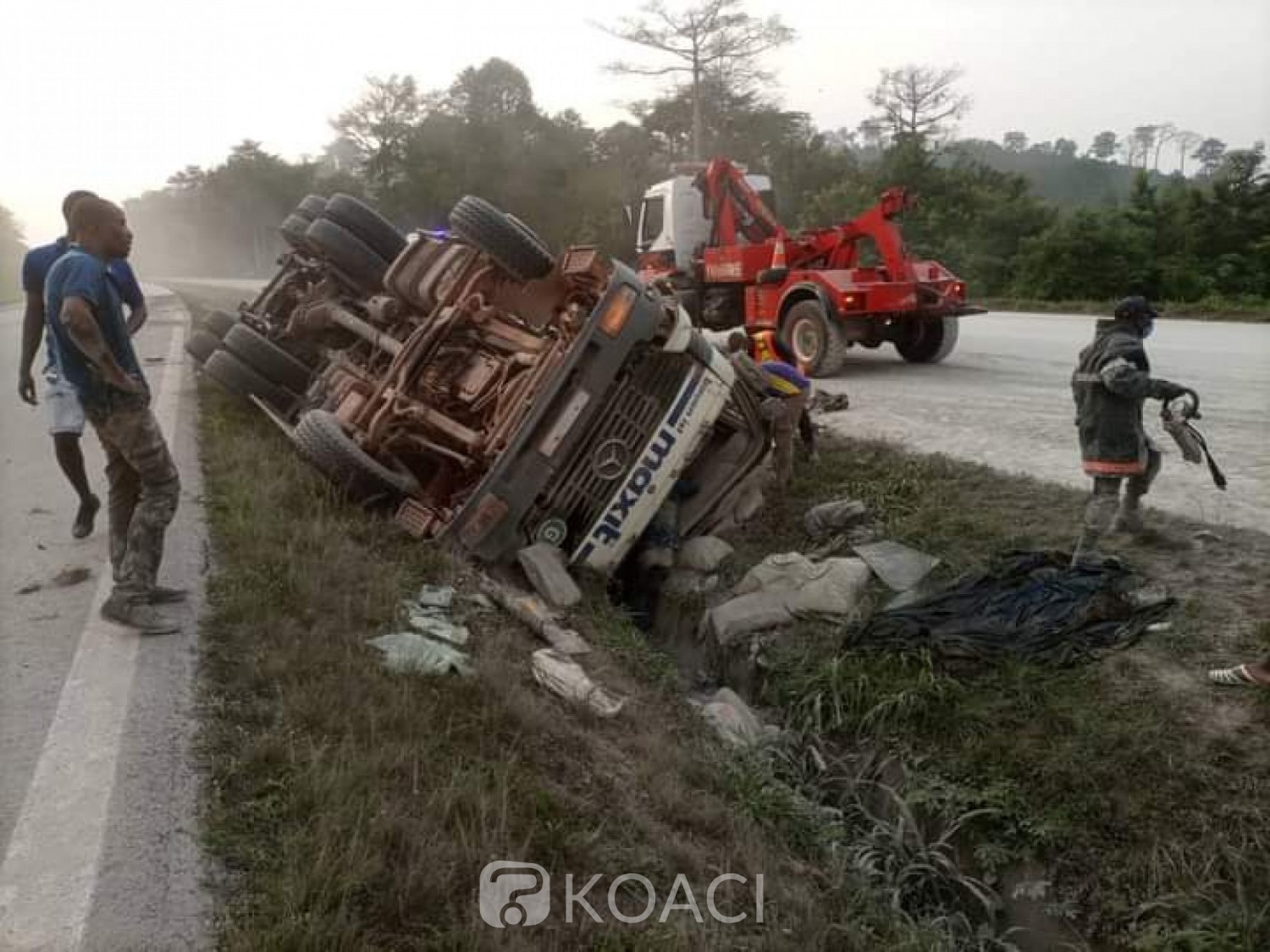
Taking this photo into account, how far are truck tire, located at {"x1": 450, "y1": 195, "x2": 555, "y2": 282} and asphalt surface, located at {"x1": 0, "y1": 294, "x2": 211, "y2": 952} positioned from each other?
2.28m

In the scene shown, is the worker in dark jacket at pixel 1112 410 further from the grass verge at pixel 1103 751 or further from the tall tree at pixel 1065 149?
the tall tree at pixel 1065 149

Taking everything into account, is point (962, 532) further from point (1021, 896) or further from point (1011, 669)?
point (1021, 896)

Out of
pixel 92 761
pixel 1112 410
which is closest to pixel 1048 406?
pixel 1112 410

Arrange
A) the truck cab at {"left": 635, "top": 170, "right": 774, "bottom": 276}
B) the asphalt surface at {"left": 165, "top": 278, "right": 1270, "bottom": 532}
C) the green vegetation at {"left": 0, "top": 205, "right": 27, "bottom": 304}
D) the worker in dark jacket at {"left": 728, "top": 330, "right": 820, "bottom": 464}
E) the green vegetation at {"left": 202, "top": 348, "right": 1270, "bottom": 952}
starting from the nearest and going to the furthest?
the green vegetation at {"left": 202, "top": 348, "right": 1270, "bottom": 952}
the asphalt surface at {"left": 165, "top": 278, "right": 1270, "bottom": 532}
the worker in dark jacket at {"left": 728, "top": 330, "right": 820, "bottom": 464}
the truck cab at {"left": 635, "top": 170, "right": 774, "bottom": 276}
the green vegetation at {"left": 0, "top": 205, "right": 27, "bottom": 304}

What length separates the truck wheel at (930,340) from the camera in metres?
10.3

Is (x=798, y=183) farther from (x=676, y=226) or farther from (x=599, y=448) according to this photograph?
(x=599, y=448)

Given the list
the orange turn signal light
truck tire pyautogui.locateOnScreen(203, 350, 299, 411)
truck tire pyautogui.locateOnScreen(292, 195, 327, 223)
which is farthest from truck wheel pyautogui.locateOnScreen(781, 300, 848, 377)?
truck tire pyautogui.locateOnScreen(203, 350, 299, 411)

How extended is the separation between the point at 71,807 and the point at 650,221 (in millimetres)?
11081

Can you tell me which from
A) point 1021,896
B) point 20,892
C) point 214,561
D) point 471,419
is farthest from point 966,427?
point 20,892

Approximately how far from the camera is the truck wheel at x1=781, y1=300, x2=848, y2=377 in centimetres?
960

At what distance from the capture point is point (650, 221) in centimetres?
1248

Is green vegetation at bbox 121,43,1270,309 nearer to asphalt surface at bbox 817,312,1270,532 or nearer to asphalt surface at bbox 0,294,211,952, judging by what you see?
asphalt surface at bbox 817,312,1270,532

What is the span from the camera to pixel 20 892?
2.13 m

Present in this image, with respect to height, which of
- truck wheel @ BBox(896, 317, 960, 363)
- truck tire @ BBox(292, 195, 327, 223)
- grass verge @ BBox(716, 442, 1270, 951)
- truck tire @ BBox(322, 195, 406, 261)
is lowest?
grass verge @ BBox(716, 442, 1270, 951)
